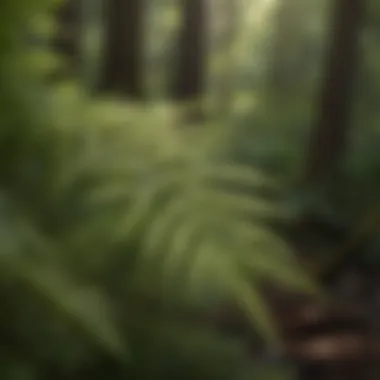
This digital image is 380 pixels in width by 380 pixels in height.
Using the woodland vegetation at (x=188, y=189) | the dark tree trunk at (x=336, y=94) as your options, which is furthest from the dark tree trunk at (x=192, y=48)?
the dark tree trunk at (x=336, y=94)

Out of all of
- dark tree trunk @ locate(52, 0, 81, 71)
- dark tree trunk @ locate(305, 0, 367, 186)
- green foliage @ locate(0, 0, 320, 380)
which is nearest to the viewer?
green foliage @ locate(0, 0, 320, 380)

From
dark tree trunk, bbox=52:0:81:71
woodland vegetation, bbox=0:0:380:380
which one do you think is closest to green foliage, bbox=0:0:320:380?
woodland vegetation, bbox=0:0:380:380

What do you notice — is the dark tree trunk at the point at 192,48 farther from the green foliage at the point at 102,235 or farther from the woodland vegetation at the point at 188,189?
the green foliage at the point at 102,235

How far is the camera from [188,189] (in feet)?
1.17

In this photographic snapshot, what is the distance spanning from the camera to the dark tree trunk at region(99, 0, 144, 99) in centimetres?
51

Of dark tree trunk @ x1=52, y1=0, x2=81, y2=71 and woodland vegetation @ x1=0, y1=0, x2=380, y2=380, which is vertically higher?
dark tree trunk @ x1=52, y1=0, x2=81, y2=71

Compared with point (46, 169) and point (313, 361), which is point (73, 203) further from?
point (313, 361)

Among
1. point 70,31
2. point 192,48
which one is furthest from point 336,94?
point 70,31

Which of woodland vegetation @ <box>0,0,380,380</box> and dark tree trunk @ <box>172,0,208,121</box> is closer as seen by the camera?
woodland vegetation @ <box>0,0,380,380</box>

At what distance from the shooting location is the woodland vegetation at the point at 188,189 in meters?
0.33

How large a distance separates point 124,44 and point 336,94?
20 cm

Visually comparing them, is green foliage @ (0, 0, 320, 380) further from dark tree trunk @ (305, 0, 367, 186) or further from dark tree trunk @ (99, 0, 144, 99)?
dark tree trunk @ (305, 0, 367, 186)

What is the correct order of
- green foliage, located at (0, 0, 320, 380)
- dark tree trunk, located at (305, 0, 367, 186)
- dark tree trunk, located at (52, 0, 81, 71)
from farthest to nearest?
dark tree trunk, located at (305, 0, 367, 186), dark tree trunk, located at (52, 0, 81, 71), green foliage, located at (0, 0, 320, 380)

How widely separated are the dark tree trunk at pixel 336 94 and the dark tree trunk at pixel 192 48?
0.11m
